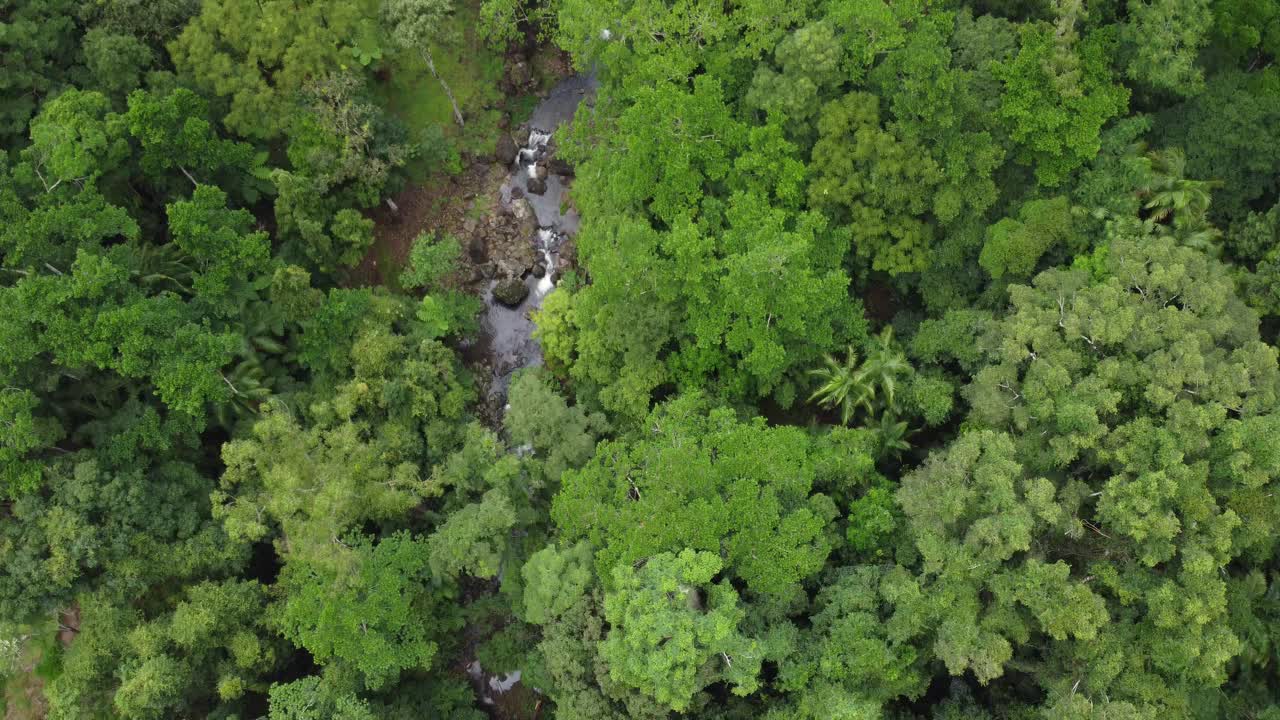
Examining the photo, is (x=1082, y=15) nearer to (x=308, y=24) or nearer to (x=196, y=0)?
(x=308, y=24)

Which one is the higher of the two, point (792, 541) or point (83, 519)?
point (792, 541)

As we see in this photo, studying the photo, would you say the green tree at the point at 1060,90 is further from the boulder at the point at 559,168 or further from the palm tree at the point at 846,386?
the boulder at the point at 559,168

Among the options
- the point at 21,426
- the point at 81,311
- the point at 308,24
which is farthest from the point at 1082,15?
the point at 21,426

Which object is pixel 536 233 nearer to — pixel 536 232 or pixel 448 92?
pixel 536 232

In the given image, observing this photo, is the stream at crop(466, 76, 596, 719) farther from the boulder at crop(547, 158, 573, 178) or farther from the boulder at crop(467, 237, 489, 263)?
the boulder at crop(467, 237, 489, 263)

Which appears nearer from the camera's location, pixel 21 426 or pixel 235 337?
pixel 21 426
